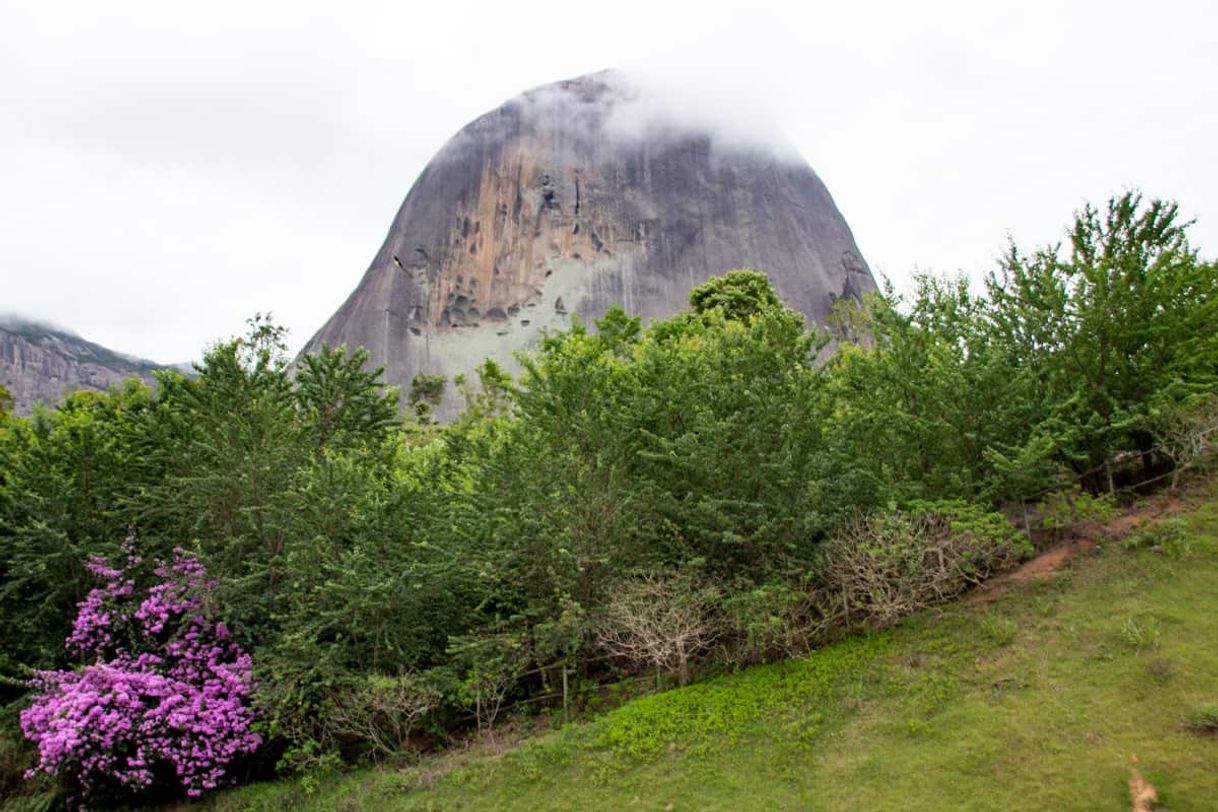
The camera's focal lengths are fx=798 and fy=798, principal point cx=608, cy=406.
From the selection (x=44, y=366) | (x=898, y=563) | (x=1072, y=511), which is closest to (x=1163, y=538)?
(x=1072, y=511)

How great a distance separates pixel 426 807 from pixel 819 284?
53.0m

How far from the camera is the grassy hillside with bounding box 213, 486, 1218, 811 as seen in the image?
10711 millimetres

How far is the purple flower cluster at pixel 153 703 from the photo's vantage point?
14781 mm

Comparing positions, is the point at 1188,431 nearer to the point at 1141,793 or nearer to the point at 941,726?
the point at 941,726

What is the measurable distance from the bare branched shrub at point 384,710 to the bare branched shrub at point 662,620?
3554 mm

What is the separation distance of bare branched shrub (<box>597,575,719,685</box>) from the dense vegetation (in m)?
0.08

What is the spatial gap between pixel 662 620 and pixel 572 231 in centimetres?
5404

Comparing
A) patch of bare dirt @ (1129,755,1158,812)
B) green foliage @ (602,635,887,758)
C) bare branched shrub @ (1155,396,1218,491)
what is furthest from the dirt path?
patch of bare dirt @ (1129,755,1158,812)

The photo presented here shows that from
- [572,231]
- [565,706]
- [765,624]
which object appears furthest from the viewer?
[572,231]

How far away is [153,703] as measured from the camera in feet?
51.1

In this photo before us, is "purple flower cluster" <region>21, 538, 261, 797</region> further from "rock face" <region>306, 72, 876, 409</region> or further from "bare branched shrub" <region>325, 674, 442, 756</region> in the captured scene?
"rock face" <region>306, 72, 876, 409</region>

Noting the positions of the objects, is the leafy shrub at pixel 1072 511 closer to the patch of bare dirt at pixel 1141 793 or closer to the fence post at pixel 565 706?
the patch of bare dirt at pixel 1141 793

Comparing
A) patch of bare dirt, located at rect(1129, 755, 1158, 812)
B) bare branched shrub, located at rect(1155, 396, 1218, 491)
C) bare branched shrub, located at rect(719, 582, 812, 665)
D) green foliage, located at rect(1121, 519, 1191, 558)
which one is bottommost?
patch of bare dirt, located at rect(1129, 755, 1158, 812)

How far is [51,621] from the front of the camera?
18359 mm
